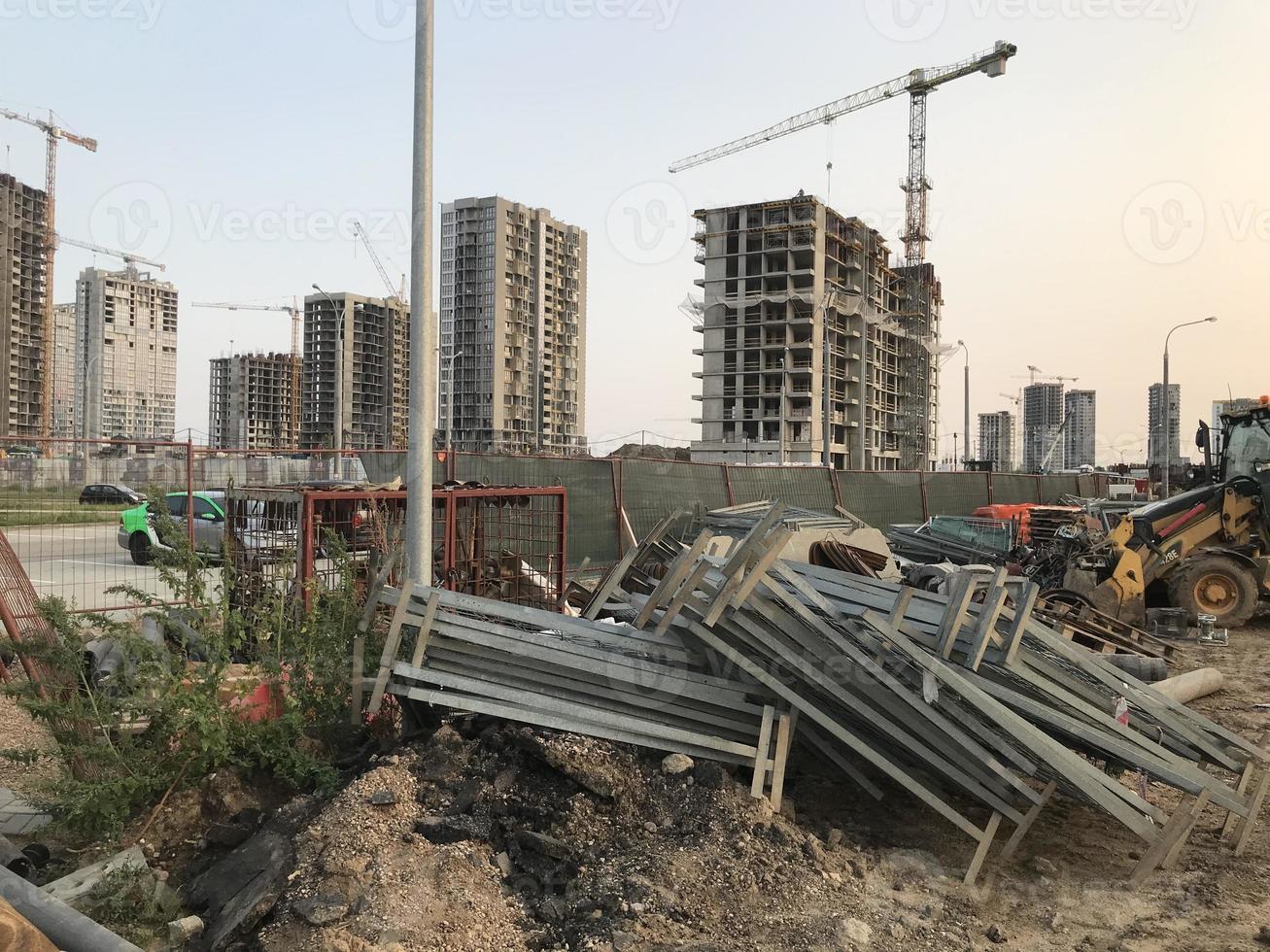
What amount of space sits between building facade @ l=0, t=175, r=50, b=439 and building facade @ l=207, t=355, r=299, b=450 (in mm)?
19423

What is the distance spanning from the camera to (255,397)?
361 ft

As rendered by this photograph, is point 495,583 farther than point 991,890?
Yes

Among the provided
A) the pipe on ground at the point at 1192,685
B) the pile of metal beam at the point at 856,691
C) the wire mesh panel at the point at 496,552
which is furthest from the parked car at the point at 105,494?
the pipe on ground at the point at 1192,685

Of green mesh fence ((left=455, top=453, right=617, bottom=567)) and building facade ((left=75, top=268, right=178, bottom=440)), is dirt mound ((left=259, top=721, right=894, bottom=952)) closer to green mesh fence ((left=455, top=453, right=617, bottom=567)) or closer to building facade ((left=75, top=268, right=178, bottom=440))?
green mesh fence ((left=455, top=453, right=617, bottom=567))

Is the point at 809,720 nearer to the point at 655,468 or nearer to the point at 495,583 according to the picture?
the point at 495,583

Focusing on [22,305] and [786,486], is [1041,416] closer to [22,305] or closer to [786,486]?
[786,486]

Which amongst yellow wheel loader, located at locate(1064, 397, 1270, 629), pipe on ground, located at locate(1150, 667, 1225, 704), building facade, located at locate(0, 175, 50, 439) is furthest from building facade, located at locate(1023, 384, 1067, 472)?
pipe on ground, located at locate(1150, 667, 1225, 704)

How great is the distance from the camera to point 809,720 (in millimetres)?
5590

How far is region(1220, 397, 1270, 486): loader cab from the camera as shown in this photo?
13.0 meters

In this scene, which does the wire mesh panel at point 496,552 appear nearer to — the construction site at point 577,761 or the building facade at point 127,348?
the construction site at point 577,761

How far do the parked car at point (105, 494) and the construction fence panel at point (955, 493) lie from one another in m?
18.8

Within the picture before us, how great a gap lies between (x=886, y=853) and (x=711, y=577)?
2110 mm

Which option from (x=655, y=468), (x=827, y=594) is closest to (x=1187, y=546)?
(x=655, y=468)

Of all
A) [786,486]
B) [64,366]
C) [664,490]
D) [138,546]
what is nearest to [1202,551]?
[786,486]
